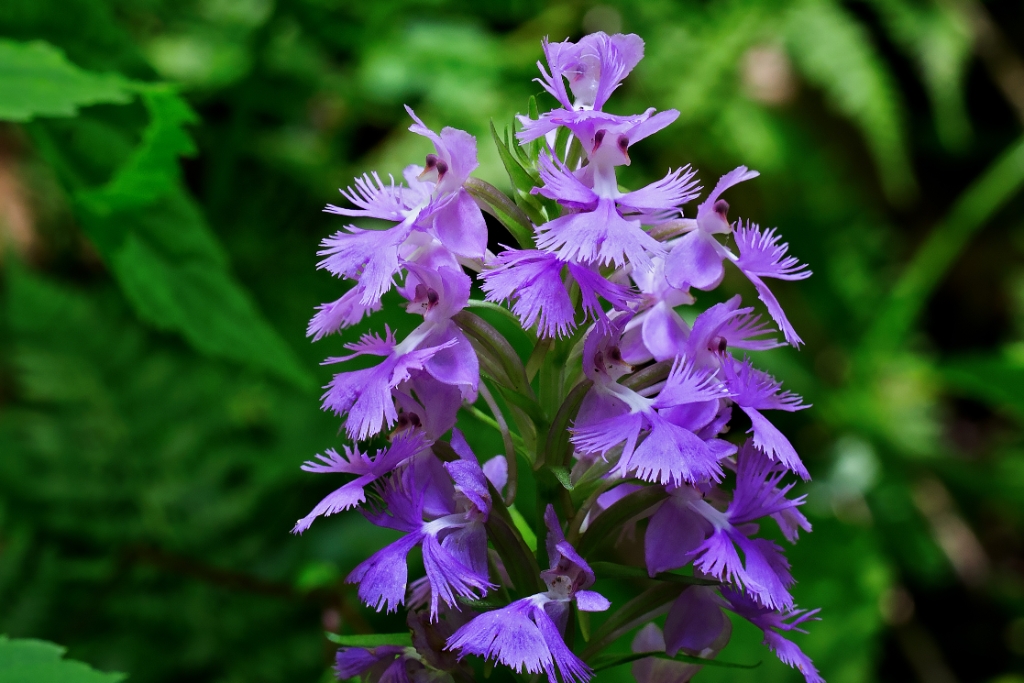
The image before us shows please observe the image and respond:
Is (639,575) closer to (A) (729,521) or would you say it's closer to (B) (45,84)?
(A) (729,521)

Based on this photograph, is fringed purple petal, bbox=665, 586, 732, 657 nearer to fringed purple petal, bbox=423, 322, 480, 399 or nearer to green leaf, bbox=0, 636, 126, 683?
fringed purple petal, bbox=423, 322, 480, 399

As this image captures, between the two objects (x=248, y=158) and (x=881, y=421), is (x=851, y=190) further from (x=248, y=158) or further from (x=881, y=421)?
(x=248, y=158)

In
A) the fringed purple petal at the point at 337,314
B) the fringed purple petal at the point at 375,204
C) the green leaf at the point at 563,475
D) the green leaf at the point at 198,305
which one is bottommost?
the green leaf at the point at 563,475

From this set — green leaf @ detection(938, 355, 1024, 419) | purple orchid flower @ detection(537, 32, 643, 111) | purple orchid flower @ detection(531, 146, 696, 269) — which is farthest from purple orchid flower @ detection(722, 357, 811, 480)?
green leaf @ detection(938, 355, 1024, 419)

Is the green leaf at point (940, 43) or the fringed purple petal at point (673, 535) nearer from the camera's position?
the fringed purple petal at point (673, 535)

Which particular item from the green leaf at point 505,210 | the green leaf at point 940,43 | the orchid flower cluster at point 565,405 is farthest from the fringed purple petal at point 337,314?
the green leaf at point 940,43

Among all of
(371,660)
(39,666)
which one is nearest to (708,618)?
(371,660)

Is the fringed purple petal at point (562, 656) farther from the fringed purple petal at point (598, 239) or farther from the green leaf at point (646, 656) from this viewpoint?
the fringed purple petal at point (598, 239)

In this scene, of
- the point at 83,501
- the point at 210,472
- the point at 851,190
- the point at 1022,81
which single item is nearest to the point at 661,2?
the point at 851,190
